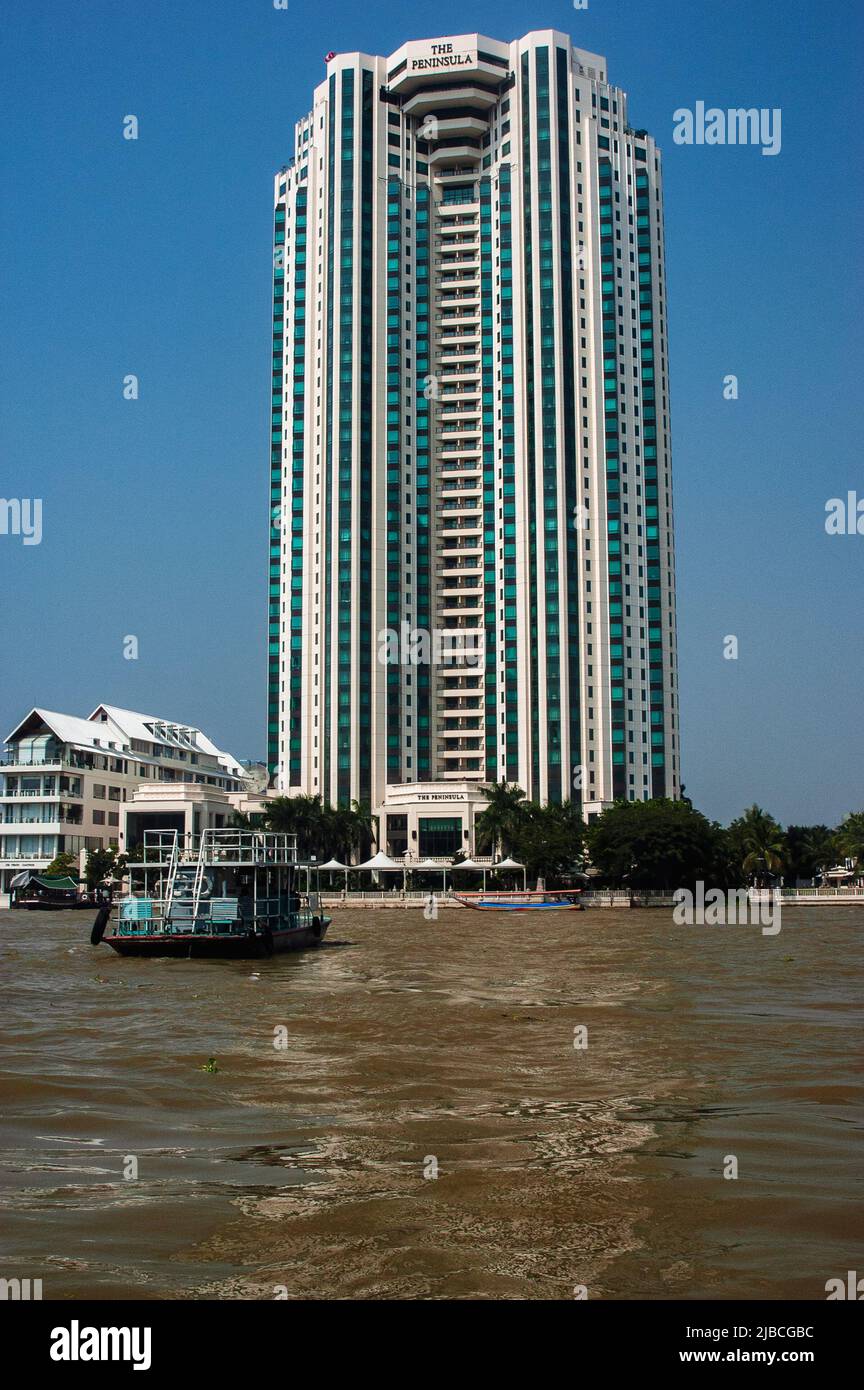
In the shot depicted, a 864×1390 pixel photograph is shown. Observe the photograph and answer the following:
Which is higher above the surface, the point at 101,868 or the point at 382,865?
the point at 382,865

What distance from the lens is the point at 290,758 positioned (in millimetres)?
121875

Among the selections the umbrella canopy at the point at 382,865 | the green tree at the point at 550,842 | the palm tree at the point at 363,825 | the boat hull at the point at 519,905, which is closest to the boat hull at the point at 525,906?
the boat hull at the point at 519,905

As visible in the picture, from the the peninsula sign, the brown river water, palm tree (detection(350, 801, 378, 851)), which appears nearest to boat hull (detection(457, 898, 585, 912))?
palm tree (detection(350, 801, 378, 851))

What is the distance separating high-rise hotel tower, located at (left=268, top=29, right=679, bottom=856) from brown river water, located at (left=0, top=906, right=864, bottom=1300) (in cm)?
9167

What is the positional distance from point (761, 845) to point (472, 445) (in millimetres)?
50956

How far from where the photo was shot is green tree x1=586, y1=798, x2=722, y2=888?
88.2 m

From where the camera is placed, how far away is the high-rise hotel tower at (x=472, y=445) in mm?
118500

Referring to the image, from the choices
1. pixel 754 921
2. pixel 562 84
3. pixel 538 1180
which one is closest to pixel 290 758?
pixel 754 921

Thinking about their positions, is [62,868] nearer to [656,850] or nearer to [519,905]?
[519,905]

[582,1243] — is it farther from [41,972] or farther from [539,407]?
[539,407]

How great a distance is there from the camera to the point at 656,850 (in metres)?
87.8

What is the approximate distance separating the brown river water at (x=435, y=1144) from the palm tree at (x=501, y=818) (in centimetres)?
7443

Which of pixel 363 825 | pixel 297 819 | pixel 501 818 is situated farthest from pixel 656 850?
pixel 297 819

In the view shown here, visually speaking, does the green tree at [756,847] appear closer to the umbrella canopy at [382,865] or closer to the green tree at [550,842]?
the green tree at [550,842]
